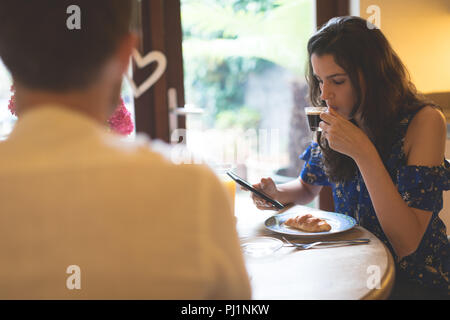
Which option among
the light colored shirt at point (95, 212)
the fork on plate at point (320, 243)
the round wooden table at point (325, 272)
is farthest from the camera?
the fork on plate at point (320, 243)

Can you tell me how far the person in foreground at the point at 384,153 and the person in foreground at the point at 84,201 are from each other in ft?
2.66

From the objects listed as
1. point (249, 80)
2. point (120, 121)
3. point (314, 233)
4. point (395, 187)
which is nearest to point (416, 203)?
point (395, 187)

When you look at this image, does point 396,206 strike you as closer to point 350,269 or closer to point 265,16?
point 350,269

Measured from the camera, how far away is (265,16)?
8.87ft

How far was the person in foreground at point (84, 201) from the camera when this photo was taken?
20.1 inches

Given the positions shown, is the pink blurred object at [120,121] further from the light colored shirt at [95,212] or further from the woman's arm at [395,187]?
the light colored shirt at [95,212]

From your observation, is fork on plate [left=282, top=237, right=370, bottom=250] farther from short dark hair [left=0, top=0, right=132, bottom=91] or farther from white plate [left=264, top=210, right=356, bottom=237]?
short dark hair [left=0, top=0, right=132, bottom=91]

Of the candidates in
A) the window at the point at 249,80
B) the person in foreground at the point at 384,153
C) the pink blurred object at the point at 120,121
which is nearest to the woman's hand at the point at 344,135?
the person in foreground at the point at 384,153

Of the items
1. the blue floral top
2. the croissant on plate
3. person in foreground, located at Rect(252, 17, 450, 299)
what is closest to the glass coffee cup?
person in foreground, located at Rect(252, 17, 450, 299)

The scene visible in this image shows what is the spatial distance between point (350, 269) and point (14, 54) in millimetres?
757
